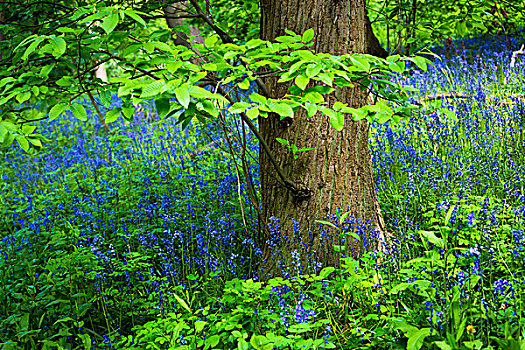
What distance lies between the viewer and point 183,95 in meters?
1.54

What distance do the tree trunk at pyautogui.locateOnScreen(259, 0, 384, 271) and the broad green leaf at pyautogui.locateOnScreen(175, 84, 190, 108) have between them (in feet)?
4.05

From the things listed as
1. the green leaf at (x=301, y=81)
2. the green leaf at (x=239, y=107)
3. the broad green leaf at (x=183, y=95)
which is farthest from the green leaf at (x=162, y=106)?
the green leaf at (x=301, y=81)

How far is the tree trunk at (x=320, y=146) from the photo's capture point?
2680 millimetres

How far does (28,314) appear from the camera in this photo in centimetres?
261

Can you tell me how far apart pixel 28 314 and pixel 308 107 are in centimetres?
216

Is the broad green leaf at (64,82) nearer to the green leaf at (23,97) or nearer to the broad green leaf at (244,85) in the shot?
the green leaf at (23,97)

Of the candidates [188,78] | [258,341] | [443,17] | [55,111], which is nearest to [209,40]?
[188,78]

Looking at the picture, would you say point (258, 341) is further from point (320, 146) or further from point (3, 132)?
point (3, 132)

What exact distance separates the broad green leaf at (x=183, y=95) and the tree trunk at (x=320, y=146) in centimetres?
123

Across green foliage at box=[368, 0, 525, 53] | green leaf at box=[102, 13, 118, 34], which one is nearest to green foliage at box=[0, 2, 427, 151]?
green leaf at box=[102, 13, 118, 34]

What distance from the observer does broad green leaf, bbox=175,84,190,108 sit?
1506mm

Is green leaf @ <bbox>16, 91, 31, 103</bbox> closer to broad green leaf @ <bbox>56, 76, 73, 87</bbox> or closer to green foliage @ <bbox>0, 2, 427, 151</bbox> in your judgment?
green foliage @ <bbox>0, 2, 427, 151</bbox>

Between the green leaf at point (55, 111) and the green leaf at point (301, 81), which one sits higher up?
the green leaf at point (301, 81)

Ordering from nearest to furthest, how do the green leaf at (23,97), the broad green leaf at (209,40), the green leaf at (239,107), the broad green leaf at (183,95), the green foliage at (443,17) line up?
the broad green leaf at (183,95) < the green leaf at (239,107) < the green leaf at (23,97) < the broad green leaf at (209,40) < the green foliage at (443,17)
